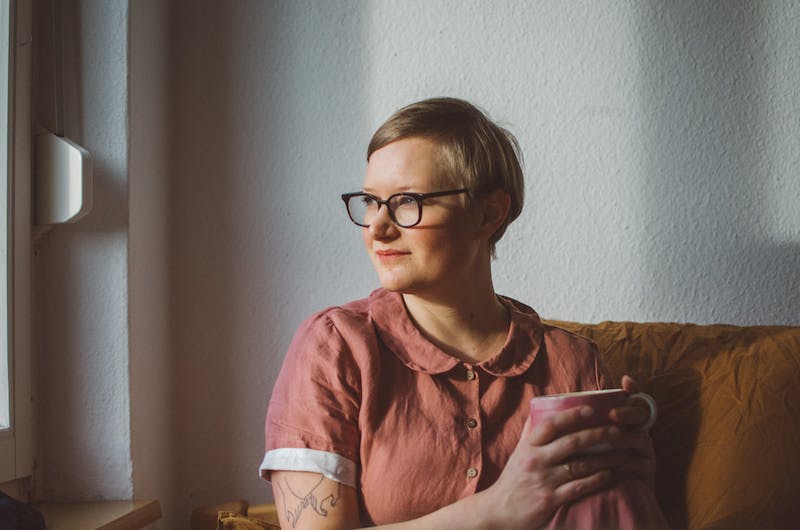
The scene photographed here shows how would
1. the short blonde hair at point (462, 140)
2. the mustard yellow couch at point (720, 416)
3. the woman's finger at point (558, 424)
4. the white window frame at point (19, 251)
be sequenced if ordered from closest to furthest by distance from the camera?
1. the woman's finger at point (558, 424)
2. the short blonde hair at point (462, 140)
3. the mustard yellow couch at point (720, 416)
4. the white window frame at point (19, 251)

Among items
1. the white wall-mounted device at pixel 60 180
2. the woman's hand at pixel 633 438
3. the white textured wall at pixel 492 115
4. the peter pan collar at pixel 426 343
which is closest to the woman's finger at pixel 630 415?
the woman's hand at pixel 633 438

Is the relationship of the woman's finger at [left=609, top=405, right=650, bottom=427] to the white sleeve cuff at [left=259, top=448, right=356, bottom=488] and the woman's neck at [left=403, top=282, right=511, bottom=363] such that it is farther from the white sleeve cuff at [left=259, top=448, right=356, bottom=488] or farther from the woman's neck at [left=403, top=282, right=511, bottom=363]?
the white sleeve cuff at [left=259, top=448, right=356, bottom=488]

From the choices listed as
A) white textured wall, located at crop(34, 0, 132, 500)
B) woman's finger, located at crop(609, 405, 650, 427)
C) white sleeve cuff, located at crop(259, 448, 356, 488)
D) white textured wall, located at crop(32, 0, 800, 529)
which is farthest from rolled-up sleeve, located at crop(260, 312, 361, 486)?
white textured wall, located at crop(32, 0, 800, 529)

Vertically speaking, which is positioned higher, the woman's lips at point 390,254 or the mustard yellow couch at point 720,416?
the woman's lips at point 390,254

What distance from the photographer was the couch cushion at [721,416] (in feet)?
3.76

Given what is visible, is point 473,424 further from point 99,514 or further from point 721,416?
point 99,514

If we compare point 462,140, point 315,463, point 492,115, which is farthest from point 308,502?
point 492,115

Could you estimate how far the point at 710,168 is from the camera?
5.28 feet

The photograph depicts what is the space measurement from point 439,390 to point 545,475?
18 centimetres

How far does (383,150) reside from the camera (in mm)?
1052

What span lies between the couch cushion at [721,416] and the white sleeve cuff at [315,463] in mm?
553

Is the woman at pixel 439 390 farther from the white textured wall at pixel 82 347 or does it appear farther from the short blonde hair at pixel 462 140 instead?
the white textured wall at pixel 82 347

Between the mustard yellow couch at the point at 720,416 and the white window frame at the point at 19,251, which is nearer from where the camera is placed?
the mustard yellow couch at the point at 720,416

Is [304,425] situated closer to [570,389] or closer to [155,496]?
[570,389]
